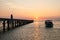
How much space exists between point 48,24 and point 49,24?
50 cm

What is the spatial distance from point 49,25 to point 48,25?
48 centimetres

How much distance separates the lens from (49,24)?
5541cm

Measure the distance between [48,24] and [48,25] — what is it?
485mm

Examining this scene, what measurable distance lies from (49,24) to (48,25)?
853 mm

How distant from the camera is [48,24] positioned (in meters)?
55.1

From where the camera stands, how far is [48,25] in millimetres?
54750

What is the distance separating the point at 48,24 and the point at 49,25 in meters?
0.50

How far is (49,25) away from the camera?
55031mm
